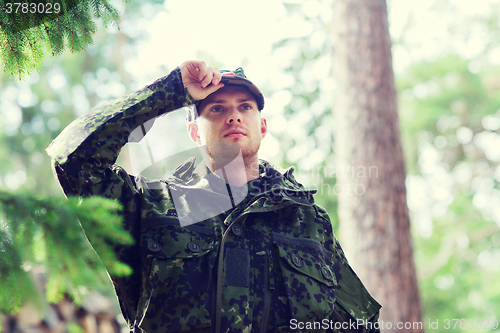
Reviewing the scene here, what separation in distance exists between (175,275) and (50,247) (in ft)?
3.51

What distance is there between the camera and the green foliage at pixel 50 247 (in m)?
0.84

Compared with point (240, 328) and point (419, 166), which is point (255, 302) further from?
point (419, 166)

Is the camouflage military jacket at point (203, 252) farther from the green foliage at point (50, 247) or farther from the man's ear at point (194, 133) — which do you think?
the green foliage at point (50, 247)

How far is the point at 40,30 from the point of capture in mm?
1886

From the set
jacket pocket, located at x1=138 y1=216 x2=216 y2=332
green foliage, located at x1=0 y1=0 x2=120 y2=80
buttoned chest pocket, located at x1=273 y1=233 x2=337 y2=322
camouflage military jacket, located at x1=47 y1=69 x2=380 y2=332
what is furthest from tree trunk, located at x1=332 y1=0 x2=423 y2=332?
green foliage, located at x1=0 y1=0 x2=120 y2=80

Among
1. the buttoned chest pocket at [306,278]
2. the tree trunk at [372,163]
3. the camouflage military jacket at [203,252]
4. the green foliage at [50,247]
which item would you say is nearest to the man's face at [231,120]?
the camouflage military jacket at [203,252]

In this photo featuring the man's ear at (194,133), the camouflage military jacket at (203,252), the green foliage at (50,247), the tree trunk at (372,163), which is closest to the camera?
the green foliage at (50,247)

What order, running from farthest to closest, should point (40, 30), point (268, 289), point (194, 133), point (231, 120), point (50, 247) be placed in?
point (194, 133) → point (231, 120) → point (268, 289) → point (40, 30) → point (50, 247)

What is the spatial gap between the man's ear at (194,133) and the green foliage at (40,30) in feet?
2.87

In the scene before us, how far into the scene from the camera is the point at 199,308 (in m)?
1.81

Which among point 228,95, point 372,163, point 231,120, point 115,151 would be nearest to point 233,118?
point 231,120

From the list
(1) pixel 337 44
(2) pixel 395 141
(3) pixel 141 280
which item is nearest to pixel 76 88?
(1) pixel 337 44

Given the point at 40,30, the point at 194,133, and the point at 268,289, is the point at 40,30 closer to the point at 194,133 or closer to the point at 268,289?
the point at 194,133

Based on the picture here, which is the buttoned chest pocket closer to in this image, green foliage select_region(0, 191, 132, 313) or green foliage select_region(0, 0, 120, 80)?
green foliage select_region(0, 191, 132, 313)
